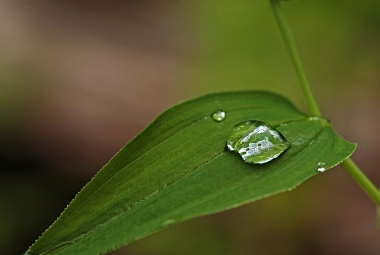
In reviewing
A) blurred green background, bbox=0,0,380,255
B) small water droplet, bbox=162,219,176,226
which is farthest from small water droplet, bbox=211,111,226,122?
blurred green background, bbox=0,0,380,255

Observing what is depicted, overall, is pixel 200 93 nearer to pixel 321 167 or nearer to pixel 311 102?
pixel 311 102

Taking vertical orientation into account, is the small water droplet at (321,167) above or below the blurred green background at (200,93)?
above

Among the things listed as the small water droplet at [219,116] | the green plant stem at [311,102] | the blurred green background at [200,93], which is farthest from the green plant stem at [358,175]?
the blurred green background at [200,93]

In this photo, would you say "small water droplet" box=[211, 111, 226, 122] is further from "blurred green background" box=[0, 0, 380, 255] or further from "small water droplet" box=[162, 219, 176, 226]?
"blurred green background" box=[0, 0, 380, 255]

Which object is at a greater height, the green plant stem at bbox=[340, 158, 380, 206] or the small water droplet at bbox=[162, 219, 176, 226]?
the small water droplet at bbox=[162, 219, 176, 226]

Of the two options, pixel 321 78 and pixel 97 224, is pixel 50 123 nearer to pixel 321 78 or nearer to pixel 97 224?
pixel 321 78

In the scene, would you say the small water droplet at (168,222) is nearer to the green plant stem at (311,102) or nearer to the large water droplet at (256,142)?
the large water droplet at (256,142)
